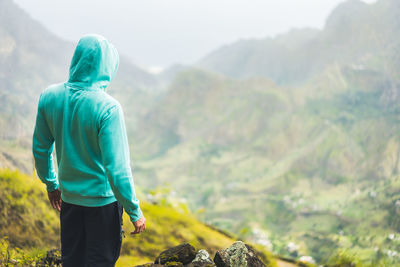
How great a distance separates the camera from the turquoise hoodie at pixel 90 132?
961 mm

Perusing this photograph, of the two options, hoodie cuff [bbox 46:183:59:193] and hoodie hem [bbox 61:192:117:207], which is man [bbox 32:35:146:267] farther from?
hoodie cuff [bbox 46:183:59:193]

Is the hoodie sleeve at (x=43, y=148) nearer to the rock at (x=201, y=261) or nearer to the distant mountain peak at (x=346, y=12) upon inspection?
the rock at (x=201, y=261)

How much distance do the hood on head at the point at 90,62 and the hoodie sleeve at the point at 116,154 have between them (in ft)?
0.46

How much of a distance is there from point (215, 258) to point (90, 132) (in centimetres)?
99

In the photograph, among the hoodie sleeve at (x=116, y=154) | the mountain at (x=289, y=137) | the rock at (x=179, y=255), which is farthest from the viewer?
the mountain at (x=289, y=137)


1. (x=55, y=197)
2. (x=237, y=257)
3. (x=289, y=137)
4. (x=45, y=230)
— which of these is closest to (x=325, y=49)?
(x=289, y=137)

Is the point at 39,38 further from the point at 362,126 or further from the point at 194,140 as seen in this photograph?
the point at 362,126

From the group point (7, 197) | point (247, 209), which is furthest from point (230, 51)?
point (7, 197)

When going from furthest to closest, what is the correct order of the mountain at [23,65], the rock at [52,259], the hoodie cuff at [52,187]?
1. the mountain at [23,65]
2. the rock at [52,259]
3. the hoodie cuff at [52,187]

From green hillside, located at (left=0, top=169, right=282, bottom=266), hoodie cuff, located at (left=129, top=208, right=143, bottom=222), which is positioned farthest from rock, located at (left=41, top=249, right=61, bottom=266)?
hoodie cuff, located at (left=129, top=208, right=143, bottom=222)

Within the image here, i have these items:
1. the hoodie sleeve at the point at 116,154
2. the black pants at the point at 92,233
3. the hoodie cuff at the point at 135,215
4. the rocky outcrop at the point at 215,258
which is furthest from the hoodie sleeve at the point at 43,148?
the rocky outcrop at the point at 215,258

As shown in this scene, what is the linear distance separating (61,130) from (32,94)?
6.69 metres

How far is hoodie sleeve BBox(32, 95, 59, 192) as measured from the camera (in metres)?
1.09

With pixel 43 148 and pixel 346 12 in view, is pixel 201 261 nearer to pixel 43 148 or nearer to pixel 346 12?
pixel 43 148
